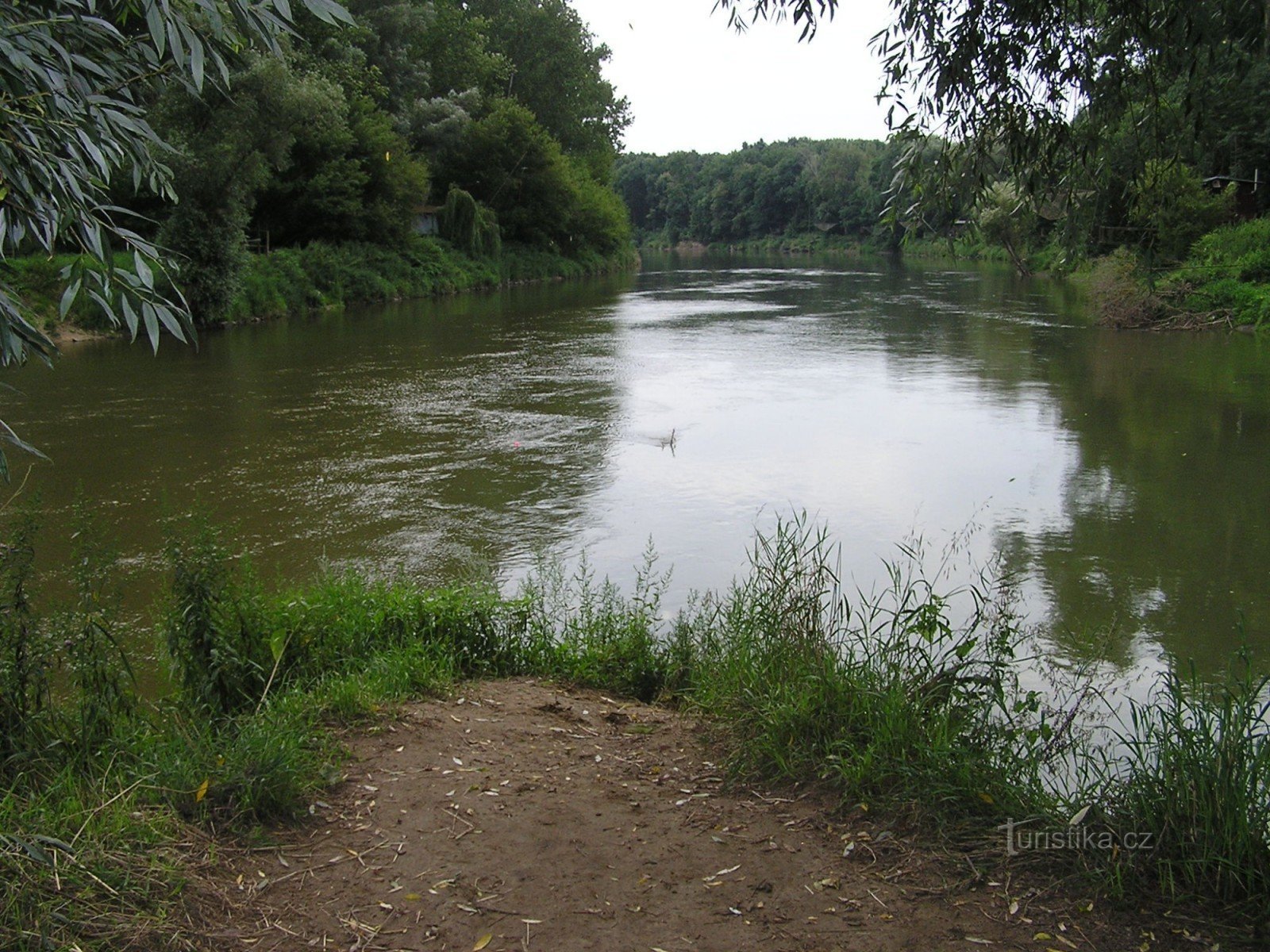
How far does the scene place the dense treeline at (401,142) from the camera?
2338 centimetres

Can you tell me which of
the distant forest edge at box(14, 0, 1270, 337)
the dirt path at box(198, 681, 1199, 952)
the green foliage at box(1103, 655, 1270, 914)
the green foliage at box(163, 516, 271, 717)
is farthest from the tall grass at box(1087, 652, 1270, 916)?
the green foliage at box(163, 516, 271, 717)

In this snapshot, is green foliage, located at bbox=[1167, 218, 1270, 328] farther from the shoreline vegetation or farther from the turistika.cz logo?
the turistika.cz logo

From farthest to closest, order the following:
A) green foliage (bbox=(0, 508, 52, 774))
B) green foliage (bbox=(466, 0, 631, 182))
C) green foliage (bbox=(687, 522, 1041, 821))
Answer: green foliage (bbox=(466, 0, 631, 182))
green foliage (bbox=(0, 508, 52, 774))
green foliage (bbox=(687, 522, 1041, 821))

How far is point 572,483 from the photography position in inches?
419

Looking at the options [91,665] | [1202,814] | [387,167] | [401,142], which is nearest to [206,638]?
[91,665]

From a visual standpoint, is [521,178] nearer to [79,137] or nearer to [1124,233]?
[1124,233]

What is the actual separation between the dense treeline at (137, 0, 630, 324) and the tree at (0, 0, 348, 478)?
14.9 metres

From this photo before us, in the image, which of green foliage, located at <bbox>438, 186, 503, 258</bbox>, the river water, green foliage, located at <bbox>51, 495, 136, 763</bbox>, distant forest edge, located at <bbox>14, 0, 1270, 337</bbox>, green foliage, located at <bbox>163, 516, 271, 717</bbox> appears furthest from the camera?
green foliage, located at <bbox>438, 186, 503, 258</bbox>

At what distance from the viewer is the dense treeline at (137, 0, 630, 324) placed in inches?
920

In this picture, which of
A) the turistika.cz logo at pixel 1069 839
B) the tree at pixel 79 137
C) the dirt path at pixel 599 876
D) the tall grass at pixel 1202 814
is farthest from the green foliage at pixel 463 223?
the tall grass at pixel 1202 814

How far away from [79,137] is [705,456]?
9557 mm

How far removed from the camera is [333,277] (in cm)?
3094

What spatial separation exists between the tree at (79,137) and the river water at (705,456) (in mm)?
4216

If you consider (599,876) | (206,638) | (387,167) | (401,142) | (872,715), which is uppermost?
(401,142)
